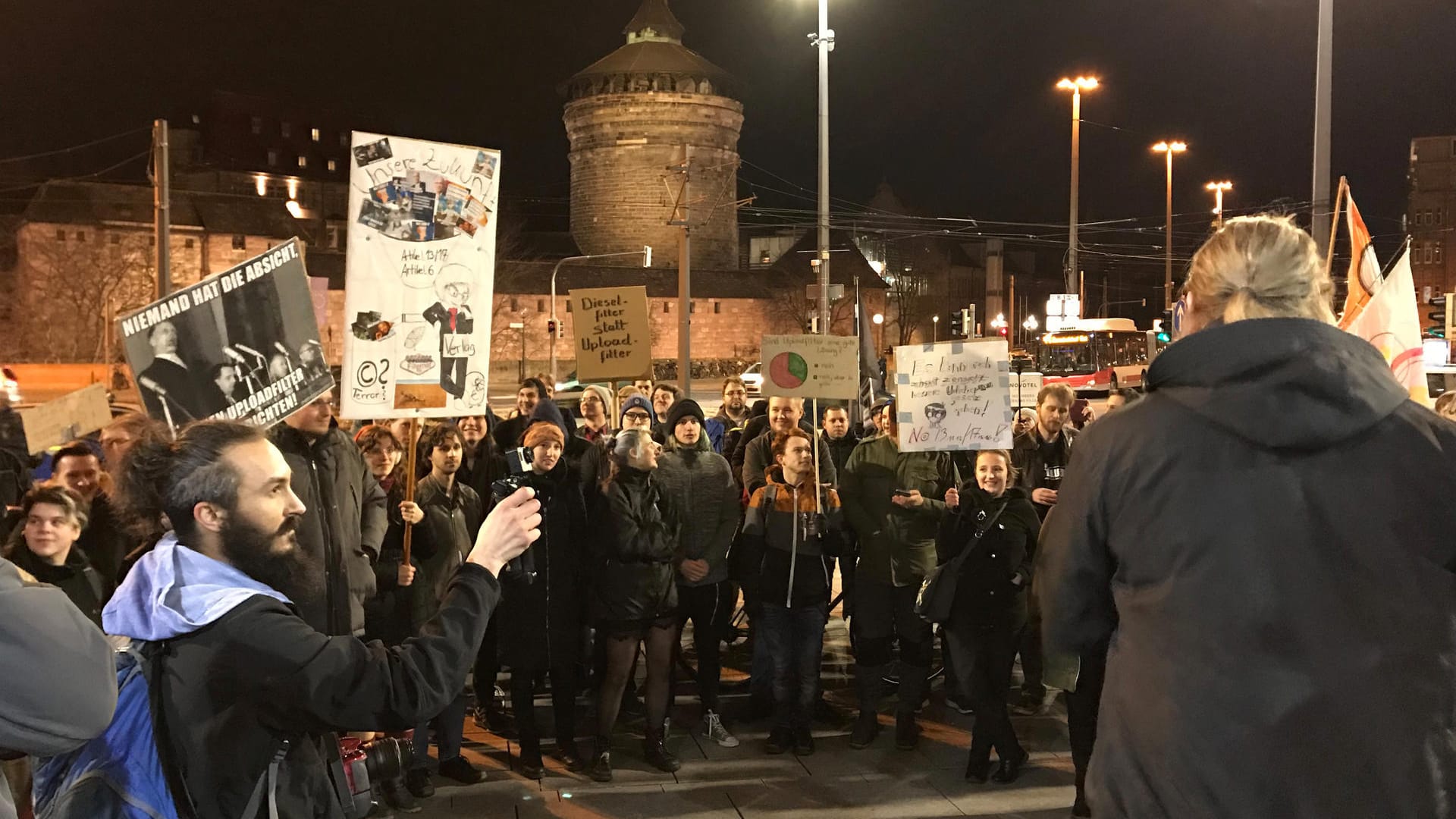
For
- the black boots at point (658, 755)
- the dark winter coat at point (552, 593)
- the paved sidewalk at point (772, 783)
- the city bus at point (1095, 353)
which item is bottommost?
the paved sidewalk at point (772, 783)

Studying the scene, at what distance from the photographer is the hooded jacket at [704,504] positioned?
7.61 meters

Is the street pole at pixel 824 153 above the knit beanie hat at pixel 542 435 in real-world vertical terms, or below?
above

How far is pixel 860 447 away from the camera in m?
8.15

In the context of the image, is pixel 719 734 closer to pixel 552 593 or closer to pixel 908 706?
pixel 908 706

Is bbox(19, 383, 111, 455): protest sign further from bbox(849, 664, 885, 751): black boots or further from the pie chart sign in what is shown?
bbox(849, 664, 885, 751): black boots

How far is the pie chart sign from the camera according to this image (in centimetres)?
890

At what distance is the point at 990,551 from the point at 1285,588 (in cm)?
495

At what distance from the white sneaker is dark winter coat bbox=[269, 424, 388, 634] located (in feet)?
8.25

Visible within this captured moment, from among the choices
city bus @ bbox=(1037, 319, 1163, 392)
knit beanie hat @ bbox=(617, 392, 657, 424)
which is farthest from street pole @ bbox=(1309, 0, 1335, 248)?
city bus @ bbox=(1037, 319, 1163, 392)

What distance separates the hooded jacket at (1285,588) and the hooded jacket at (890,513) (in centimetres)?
534

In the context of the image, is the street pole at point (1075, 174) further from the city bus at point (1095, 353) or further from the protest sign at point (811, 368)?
the protest sign at point (811, 368)

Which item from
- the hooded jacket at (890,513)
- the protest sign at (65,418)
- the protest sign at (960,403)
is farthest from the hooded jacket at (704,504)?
the protest sign at (65,418)

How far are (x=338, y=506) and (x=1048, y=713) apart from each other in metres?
5.06

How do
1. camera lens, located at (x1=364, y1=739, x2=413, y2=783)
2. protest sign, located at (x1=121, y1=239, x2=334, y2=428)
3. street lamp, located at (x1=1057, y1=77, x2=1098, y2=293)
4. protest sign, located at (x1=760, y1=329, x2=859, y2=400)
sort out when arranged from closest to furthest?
camera lens, located at (x1=364, y1=739, x2=413, y2=783) < protest sign, located at (x1=121, y1=239, x2=334, y2=428) < protest sign, located at (x1=760, y1=329, x2=859, y2=400) < street lamp, located at (x1=1057, y1=77, x2=1098, y2=293)
